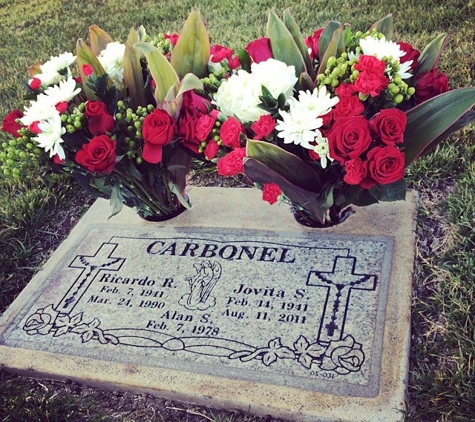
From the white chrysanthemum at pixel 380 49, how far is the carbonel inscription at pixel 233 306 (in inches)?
26.6

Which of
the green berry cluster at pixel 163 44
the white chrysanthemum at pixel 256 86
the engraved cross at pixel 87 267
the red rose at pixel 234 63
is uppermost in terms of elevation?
the green berry cluster at pixel 163 44

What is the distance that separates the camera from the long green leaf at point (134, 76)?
6.89 ft

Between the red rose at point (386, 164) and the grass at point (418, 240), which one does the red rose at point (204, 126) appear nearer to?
the red rose at point (386, 164)

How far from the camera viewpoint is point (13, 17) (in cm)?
621

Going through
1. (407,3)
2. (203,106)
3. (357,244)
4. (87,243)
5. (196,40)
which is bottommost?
(407,3)

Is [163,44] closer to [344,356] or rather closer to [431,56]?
[431,56]

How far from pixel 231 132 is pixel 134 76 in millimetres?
536

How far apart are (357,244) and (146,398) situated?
3.07ft

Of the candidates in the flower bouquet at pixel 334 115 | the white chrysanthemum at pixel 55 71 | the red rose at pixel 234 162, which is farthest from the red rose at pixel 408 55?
the white chrysanthemum at pixel 55 71

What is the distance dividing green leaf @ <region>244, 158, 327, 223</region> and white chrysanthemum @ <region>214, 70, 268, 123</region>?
182 millimetres

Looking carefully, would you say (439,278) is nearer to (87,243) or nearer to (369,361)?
(369,361)

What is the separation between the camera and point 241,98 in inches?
74.5

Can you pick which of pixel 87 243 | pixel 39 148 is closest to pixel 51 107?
pixel 39 148

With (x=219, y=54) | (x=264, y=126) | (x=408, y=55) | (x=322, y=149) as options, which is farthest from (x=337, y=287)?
(x=219, y=54)
